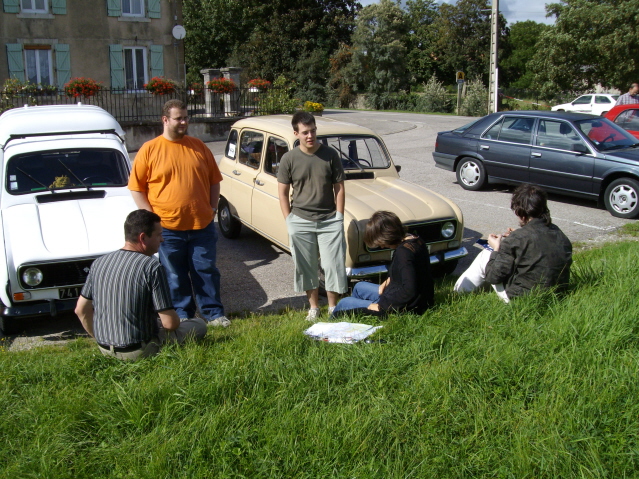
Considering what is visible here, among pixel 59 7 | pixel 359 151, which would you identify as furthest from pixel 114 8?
pixel 359 151

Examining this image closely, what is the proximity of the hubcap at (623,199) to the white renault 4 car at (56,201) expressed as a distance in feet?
26.2

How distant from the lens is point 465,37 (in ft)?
204

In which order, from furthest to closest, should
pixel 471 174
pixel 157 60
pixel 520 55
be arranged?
pixel 520 55 < pixel 157 60 < pixel 471 174

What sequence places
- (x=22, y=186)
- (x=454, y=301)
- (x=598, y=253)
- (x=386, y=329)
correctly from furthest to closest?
(x=598, y=253) → (x=22, y=186) → (x=454, y=301) → (x=386, y=329)

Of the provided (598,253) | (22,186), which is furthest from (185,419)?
(598,253)

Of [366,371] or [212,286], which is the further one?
[212,286]

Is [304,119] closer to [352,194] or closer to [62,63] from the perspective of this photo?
[352,194]

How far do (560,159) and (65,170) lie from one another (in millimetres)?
8223

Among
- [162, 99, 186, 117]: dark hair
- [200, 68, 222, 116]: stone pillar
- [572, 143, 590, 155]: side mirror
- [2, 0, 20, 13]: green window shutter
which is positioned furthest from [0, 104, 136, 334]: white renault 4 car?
[2, 0, 20, 13]: green window shutter

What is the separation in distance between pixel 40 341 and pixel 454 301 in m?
3.80

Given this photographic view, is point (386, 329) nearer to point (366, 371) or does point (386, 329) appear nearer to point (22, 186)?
point (366, 371)

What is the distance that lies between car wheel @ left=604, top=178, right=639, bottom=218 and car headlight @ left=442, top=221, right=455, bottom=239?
494 cm

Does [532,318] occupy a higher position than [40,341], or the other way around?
[532,318]

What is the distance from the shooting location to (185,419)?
354 centimetres
